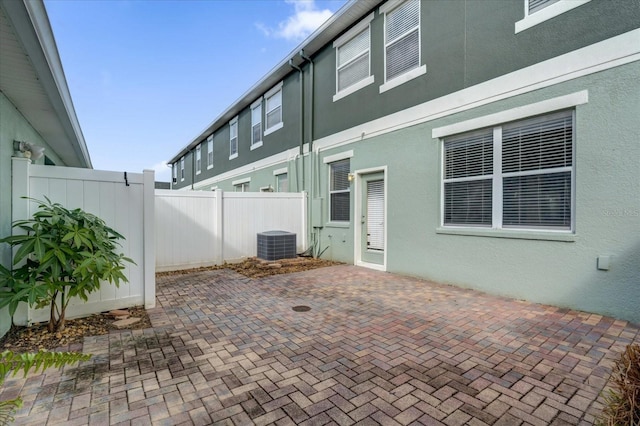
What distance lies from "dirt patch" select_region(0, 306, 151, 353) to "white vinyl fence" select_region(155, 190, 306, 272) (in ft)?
11.1

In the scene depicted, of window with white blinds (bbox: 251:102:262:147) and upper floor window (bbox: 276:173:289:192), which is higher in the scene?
window with white blinds (bbox: 251:102:262:147)

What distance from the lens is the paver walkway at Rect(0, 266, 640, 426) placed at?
2.11 meters

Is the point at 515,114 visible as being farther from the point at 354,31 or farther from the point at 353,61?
the point at 354,31

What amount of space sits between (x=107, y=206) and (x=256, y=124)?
9.23 metres

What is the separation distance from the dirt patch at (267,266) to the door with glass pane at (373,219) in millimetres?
1036

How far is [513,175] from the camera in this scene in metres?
4.87

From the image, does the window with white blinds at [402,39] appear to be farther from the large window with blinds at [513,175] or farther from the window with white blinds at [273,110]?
the window with white blinds at [273,110]

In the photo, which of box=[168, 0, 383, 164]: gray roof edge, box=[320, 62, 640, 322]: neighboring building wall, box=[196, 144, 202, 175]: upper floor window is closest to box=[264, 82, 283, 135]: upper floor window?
box=[168, 0, 383, 164]: gray roof edge

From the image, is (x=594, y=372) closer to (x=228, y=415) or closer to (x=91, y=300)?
(x=228, y=415)

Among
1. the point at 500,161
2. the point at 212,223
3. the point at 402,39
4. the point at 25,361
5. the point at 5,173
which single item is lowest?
the point at 25,361

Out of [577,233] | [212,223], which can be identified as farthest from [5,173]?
[577,233]

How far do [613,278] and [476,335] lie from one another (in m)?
2.07

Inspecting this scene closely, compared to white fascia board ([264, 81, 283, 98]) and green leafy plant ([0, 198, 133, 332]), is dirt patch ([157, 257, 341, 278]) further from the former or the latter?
white fascia board ([264, 81, 283, 98])

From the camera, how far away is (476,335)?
135 inches
